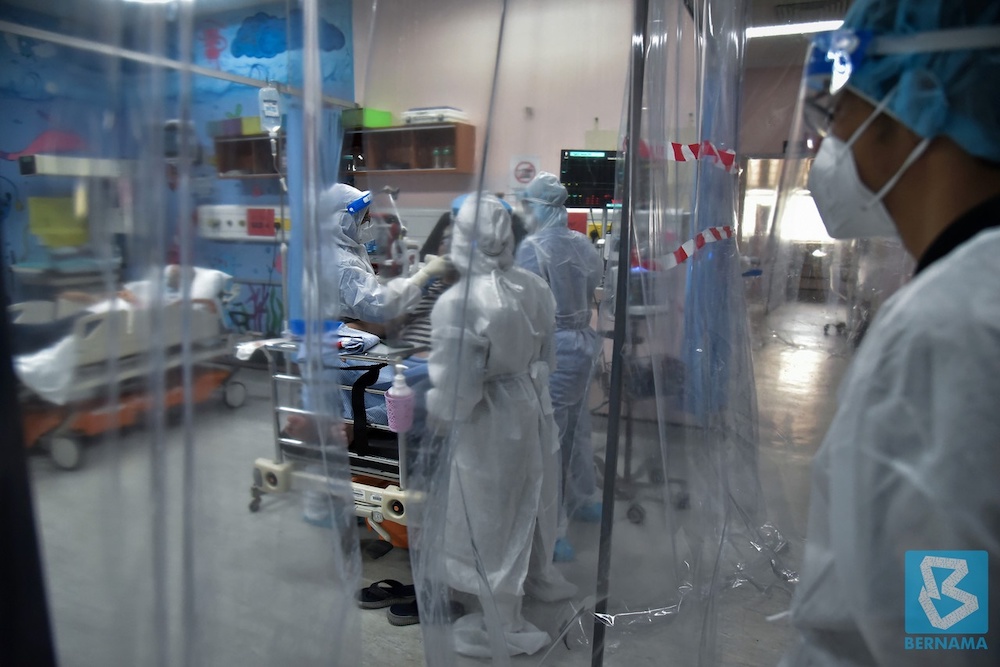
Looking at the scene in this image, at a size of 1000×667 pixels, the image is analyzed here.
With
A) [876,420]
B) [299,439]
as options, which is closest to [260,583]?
[299,439]

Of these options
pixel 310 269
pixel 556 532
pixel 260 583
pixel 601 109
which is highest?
pixel 601 109

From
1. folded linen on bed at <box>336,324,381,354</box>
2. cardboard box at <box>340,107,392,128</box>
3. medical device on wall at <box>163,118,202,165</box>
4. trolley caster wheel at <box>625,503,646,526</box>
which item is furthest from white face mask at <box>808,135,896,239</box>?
folded linen on bed at <box>336,324,381,354</box>

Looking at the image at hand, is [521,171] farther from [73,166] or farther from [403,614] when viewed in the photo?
[403,614]

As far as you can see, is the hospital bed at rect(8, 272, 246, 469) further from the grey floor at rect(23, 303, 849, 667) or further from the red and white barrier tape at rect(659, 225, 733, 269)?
the red and white barrier tape at rect(659, 225, 733, 269)

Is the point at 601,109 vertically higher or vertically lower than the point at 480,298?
higher

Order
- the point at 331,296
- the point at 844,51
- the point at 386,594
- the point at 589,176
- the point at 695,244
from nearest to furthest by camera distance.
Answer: the point at 844,51 → the point at 331,296 → the point at 589,176 → the point at 695,244 → the point at 386,594

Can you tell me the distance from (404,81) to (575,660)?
5.15ft

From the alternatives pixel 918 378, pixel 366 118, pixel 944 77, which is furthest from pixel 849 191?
pixel 366 118

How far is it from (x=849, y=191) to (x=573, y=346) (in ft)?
5.19

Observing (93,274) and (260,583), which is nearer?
(93,274)

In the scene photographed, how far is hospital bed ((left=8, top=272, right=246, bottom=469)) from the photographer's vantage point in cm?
73

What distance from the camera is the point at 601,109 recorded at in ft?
4.76

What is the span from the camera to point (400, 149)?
3.31ft

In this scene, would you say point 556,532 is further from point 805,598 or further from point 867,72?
point 867,72
